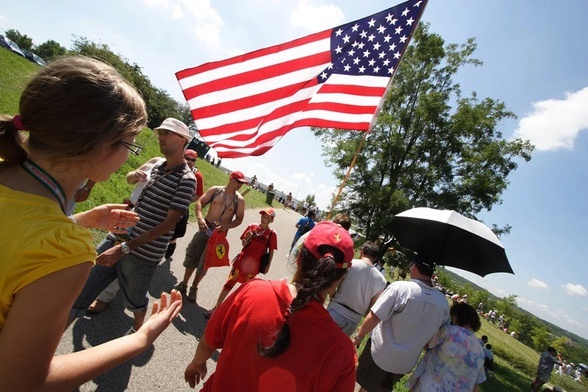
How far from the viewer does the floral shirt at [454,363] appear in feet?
11.0

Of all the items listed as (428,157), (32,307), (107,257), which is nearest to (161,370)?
(107,257)

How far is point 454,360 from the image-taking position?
3.39m

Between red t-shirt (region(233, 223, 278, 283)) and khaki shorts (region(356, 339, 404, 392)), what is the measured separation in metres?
2.10

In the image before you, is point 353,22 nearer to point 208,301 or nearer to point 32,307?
point 32,307

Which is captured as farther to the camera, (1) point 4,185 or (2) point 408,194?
(2) point 408,194

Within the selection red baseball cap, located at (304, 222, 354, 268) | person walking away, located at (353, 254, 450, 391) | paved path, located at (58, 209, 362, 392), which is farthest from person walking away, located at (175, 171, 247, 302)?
red baseball cap, located at (304, 222, 354, 268)

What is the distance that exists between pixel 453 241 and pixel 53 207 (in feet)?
16.1

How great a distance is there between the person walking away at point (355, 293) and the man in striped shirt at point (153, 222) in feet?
7.49

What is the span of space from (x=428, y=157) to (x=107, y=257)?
16.1 m

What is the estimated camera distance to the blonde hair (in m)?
1.10

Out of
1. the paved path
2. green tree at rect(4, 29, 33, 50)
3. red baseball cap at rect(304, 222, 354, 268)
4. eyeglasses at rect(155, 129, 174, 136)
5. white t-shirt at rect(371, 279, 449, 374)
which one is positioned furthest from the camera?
green tree at rect(4, 29, 33, 50)

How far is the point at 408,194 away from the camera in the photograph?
1574cm

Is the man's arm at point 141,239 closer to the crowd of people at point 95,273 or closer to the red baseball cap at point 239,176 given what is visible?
the crowd of people at point 95,273

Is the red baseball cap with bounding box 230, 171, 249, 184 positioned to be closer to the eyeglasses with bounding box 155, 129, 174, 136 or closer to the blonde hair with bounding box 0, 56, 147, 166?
the eyeglasses with bounding box 155, 129, 174, 136
